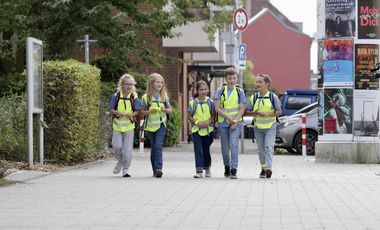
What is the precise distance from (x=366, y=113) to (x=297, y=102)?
18816 millimetres

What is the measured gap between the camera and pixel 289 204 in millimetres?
10023

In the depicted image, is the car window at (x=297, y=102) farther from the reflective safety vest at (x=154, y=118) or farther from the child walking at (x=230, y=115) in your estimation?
the reflective safety vest at (x=154, y=118)

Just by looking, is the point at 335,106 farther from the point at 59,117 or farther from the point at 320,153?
the point at 59,117

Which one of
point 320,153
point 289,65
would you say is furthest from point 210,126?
point 289,65

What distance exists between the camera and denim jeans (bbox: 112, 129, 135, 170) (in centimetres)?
1412

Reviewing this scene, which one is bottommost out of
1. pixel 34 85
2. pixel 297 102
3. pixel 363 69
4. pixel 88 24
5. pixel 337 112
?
pixel 337 112

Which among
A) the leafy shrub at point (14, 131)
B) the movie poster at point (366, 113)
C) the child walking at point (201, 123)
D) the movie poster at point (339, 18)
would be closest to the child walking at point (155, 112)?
the child walking at point (201, 123)

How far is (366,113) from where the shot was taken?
20047mm

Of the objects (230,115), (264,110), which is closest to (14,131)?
(230,115)

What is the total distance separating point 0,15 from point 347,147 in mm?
10656

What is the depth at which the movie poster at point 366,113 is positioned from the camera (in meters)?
19.9

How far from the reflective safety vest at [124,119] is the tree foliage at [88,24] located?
984 centimetres

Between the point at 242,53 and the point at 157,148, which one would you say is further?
the point at 242,53

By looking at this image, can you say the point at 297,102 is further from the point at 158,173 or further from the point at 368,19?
the point at 158,173
